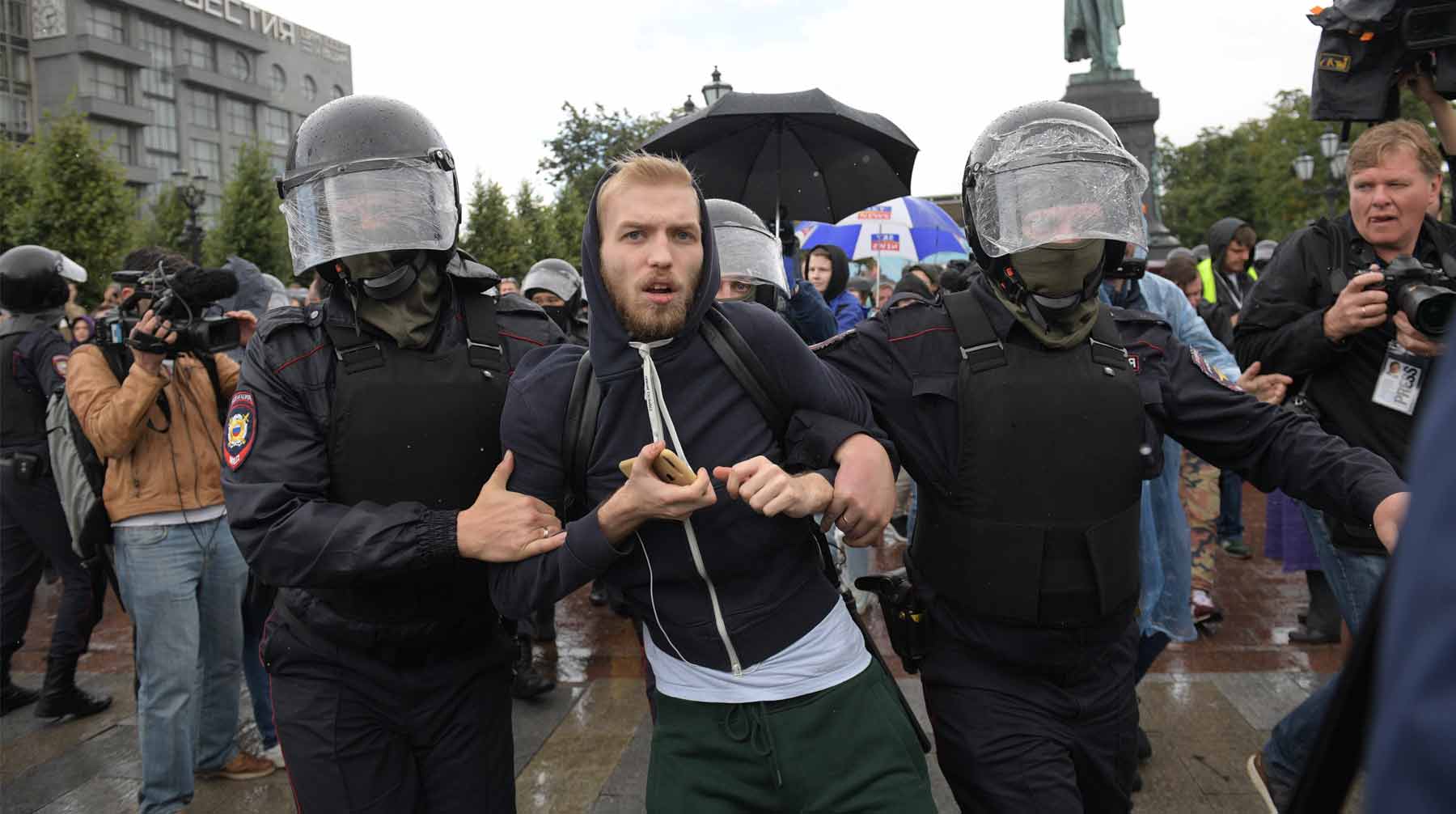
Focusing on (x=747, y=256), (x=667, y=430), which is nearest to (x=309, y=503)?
(x=667, y=430)

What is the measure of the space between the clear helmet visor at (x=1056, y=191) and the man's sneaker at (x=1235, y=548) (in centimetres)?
554

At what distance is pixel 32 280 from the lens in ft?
16.0

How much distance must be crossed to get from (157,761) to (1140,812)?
3470 mm

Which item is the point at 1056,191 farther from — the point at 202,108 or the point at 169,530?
the point at 202,108

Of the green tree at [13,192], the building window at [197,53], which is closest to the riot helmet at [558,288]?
the green tree at [13,192]

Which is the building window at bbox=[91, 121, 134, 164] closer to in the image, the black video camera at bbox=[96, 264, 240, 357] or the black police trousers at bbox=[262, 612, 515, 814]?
the black video camera at bbox=[96, 264, 240, 357]

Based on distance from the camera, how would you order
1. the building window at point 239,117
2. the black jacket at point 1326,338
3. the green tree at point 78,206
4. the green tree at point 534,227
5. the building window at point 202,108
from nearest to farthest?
the black jacket at point 1326,338, the green tree at point 78,206, the green tree at point 534,227, the building window at point 202,108, the building window at point 239,117

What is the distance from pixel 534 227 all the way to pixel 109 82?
117 ft

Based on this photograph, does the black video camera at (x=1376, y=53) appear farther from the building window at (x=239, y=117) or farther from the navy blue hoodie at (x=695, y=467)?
the building window at (x=239, y=117)

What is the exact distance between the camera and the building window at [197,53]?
57.7 m

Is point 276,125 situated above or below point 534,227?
above

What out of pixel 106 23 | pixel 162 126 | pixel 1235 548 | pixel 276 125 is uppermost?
pixel 106 23

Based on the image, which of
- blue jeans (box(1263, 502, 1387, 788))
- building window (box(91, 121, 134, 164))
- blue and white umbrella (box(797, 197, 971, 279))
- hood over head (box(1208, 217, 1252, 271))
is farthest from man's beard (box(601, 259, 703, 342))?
building window (box(91, 121, 134, 164))

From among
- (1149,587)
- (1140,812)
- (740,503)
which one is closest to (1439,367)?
(740,503)
